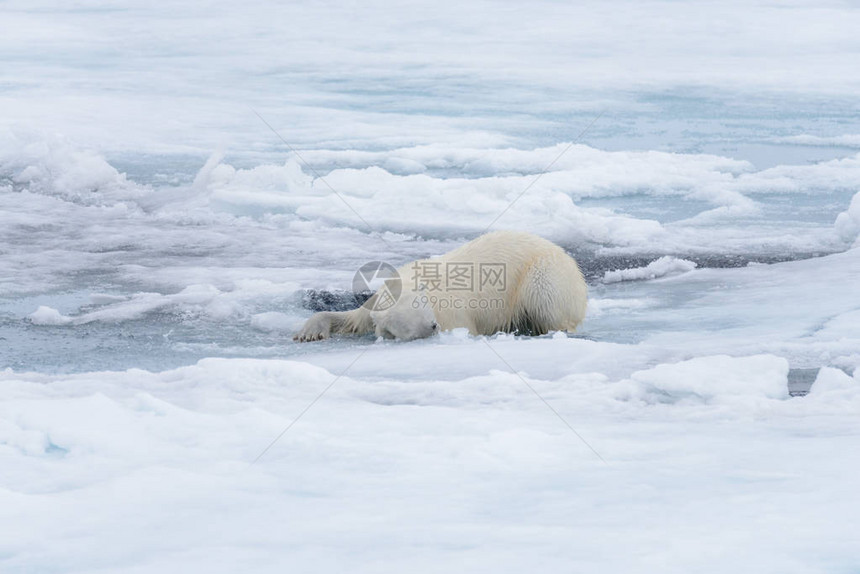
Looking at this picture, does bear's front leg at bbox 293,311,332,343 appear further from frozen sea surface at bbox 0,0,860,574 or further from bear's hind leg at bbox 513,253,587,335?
bear's hind leg at bbox 513,253,587,335

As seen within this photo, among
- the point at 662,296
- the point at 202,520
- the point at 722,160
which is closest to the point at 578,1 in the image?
the point at 722,160

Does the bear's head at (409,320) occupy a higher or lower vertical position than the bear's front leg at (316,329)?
higher

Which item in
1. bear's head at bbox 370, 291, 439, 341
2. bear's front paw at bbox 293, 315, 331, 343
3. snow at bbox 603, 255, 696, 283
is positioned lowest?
snow at bbox 603, 255, 696, 283

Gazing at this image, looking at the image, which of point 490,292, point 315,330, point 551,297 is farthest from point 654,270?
point 315,330

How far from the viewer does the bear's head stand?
18.1 ft

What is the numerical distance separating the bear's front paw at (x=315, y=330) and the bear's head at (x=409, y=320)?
340 mm

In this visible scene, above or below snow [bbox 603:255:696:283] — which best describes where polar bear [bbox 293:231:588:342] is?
above

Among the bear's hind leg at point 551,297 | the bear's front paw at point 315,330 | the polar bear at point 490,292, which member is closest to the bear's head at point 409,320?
the polar bear at point 490,292

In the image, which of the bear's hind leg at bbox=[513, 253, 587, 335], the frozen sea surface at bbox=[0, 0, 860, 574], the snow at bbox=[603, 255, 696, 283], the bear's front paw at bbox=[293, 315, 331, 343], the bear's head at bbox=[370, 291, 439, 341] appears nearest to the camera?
the frozen sea surface at bbox=[0, 0, 860, 574]

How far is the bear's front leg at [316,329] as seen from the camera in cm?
574

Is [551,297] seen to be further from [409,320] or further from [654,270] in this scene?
[654,270]

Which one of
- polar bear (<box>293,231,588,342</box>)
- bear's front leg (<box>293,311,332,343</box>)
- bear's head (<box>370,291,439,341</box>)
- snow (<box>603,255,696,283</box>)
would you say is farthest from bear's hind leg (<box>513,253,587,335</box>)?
snow (<box>603,255,696,283</box>)

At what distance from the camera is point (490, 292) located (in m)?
5.95

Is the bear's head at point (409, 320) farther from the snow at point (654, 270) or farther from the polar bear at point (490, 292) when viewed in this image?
the snow at point (654, 270)
